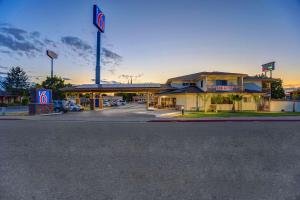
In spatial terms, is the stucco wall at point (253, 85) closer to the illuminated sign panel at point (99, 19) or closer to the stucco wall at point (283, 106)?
the stucco wall at point (283, 106)

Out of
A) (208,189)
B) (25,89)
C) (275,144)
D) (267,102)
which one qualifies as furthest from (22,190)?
(25,89)

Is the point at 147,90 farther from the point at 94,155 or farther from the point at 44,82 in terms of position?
the point at 44,82

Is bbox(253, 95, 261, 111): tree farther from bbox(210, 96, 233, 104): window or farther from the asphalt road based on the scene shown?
the asphalt road

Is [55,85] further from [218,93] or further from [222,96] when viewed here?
[222,96]

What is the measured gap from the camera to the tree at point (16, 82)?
60969 millimetres

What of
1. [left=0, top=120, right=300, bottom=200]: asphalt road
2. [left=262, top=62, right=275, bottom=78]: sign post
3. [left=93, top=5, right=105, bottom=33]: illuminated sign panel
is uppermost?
[left=93, top=5, right=105, bottom=33]: illuminated sign panel

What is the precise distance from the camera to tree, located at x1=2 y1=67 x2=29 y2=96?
200 feet

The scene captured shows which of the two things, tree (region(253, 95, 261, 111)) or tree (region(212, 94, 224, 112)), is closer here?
tree (region(212, 94, 224, 112))

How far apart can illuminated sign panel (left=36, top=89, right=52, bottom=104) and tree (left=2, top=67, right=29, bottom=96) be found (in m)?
47.1

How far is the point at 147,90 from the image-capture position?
30859 millimetres

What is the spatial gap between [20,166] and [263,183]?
5.90m

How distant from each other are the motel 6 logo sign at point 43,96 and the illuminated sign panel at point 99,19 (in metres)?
24.6

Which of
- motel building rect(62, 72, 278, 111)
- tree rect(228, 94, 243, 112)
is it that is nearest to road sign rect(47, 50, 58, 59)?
motel building rect(62, 72, 278, 111)

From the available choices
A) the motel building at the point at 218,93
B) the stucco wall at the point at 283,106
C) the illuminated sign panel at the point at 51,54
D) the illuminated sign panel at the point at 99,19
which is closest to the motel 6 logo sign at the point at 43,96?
the motel building at the point at 218,93
